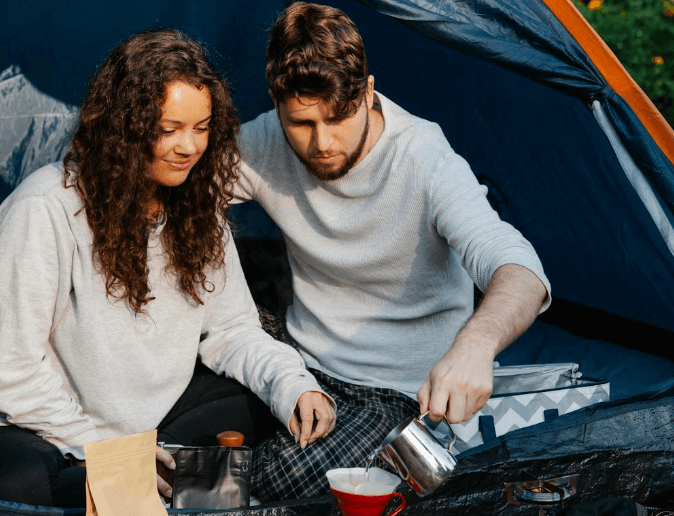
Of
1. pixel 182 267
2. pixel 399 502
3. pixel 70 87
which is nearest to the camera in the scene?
pixel 399 502

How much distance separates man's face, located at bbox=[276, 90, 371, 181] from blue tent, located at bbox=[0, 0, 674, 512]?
1.18ft

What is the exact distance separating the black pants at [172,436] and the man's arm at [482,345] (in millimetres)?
580

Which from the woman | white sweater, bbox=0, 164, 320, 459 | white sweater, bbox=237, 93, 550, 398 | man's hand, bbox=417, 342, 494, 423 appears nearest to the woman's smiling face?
the woman

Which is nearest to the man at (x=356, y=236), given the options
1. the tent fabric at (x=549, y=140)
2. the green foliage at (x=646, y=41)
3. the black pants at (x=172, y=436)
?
the black pants at (x=172, y=436)

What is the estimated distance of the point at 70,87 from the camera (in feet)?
7.73

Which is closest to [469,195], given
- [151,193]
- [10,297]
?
[151,193]

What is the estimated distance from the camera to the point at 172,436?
171 centimetres

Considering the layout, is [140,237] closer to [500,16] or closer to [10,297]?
[10,297]

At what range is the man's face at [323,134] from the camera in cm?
168

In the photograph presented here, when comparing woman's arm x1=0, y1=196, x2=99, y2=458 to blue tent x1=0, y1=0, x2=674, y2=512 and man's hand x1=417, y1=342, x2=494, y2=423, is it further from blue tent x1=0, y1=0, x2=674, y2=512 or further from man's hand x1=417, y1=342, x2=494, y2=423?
blue tent x1=0, y1=0, x2=674, y2=512

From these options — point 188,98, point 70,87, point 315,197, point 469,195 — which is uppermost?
point 70,87

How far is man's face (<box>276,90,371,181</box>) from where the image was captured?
1.68 m

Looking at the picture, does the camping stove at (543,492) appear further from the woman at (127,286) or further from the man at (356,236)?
the woman at (127,286)

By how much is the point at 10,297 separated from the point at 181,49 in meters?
0.51
